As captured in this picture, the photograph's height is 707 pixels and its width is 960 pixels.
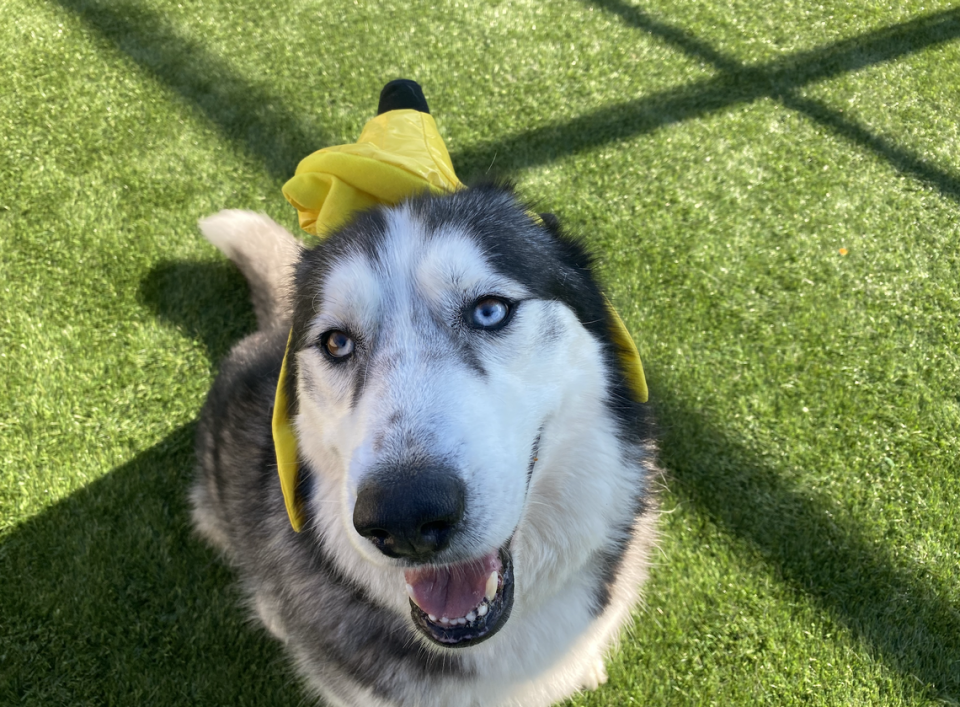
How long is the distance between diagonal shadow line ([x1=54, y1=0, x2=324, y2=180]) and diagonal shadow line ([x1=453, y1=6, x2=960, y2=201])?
1.07m

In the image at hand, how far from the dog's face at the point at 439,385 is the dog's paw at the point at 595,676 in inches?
40.1

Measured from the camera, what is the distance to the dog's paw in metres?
2.15

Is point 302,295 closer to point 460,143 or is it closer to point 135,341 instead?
point 135,341

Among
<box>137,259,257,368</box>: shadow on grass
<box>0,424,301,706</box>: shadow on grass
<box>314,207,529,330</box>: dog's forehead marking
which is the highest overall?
<box>314,207,529,330</box>: dog's forehead marking

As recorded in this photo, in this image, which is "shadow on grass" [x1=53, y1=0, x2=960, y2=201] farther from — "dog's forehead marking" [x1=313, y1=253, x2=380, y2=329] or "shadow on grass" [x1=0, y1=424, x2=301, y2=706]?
"dog's forehead marking" [x1=313, y1=253, x2=380, y2=329]

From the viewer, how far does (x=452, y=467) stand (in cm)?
109

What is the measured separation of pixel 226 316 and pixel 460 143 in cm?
173

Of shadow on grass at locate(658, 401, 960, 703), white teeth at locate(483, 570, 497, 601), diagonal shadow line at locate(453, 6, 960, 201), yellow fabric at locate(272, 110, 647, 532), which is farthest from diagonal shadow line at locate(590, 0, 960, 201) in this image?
white teeth at locate(483, 570, 497, 601)

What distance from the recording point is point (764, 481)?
2.54 meters

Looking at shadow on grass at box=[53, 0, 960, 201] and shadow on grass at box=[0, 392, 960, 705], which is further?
shadow on grass at box=[53, 0, 960, 201]

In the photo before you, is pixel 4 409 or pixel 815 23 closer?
pixel 4 409

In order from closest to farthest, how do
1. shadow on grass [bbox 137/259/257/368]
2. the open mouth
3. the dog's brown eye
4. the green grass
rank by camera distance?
the open mouth → the dog's brown eye → the green grass → shadow on grass [bbox 137/259/257/368]

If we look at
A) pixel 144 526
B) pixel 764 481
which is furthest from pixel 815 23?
pixel 144 526

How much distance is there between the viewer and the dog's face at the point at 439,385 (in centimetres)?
110
